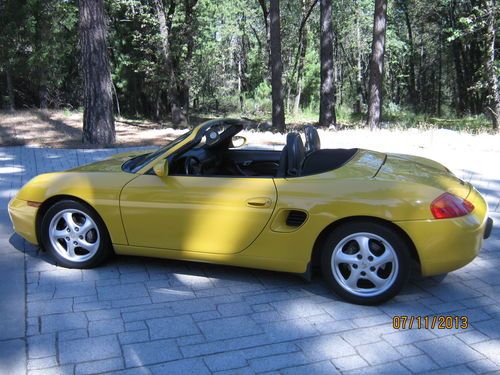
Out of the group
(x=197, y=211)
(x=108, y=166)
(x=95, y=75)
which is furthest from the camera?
(x=95, y=75)

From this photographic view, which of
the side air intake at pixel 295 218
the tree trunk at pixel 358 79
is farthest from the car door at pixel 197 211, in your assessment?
the tree trunk at pixel 358 79

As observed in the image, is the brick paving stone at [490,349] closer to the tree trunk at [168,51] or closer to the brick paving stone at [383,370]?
the brick paving stone at [383,370]

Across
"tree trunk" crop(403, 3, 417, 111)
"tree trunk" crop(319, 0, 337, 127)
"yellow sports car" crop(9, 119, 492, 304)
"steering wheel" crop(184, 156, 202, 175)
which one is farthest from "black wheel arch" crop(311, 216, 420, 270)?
"tree trunk" crop(403, 3, 417, 111)

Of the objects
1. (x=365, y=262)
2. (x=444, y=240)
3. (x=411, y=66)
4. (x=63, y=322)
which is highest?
(x=411, y=66)

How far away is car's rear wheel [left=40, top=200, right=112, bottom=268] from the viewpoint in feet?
14.3

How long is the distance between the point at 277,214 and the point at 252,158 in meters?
1.36

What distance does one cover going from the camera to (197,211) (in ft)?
13.1

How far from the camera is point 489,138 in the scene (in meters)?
10.5

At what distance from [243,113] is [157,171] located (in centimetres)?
3778

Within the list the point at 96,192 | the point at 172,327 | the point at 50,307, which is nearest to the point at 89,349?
the point at 172,327

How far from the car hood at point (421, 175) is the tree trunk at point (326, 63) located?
16.9 meters

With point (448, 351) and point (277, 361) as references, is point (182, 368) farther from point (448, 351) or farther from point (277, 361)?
point (448, 351)

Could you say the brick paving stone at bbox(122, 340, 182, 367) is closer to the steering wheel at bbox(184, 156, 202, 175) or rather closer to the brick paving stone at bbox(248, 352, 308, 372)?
the brick paving stone at bbox(248, 352, 308, 372)

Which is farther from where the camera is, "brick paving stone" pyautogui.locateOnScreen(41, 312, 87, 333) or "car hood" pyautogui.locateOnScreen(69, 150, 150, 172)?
"car hood" pyautogui.locateOnScreen(69, 150, 150, 172)
